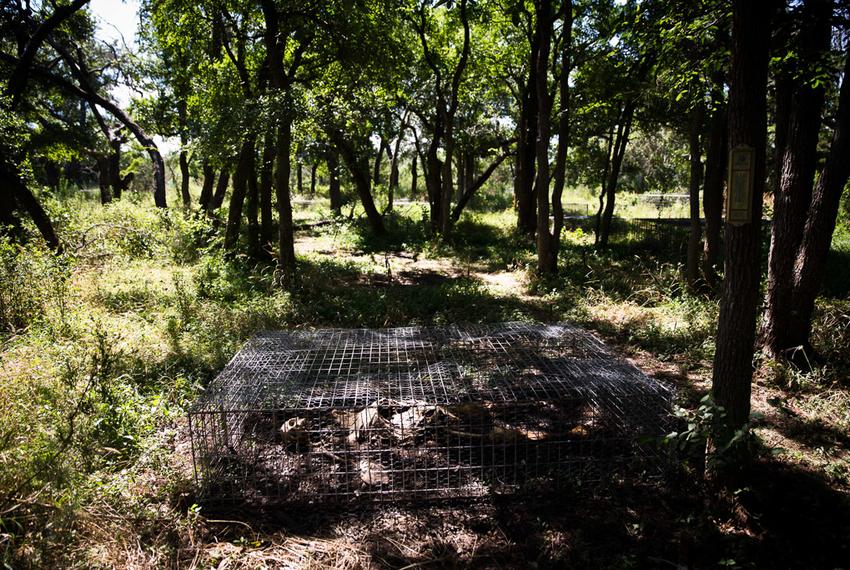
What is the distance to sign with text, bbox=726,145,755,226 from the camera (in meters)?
3.11

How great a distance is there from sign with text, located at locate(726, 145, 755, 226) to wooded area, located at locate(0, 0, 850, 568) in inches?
0.7

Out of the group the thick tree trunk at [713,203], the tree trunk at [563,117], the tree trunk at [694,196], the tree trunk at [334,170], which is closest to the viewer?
the thick tree trunk at [713,203]

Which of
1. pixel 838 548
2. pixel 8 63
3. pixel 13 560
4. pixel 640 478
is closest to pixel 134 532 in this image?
pixel 13 560

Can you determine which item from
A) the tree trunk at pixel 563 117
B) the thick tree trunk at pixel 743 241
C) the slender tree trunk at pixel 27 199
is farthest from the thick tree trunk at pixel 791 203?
the slender tree trunk at pixel 27 199

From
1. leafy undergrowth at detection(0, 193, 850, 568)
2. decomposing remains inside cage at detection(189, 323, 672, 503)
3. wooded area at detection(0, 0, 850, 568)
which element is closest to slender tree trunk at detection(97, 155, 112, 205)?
wooded area at detection(0, 0, 850, 568)

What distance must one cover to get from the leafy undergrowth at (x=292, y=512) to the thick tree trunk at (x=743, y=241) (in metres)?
0.43

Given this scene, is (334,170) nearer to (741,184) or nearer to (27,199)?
(27,199)

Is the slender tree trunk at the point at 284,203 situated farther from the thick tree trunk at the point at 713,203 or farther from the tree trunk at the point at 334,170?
the thick tree trunk at the point at 713,203

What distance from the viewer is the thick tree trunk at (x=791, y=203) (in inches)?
217

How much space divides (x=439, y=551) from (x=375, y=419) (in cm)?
111

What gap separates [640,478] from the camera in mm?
3729

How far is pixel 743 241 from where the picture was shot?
3197 millimetres

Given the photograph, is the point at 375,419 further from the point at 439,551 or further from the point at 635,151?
the point at 635,151

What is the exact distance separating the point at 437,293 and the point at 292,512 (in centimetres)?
570
